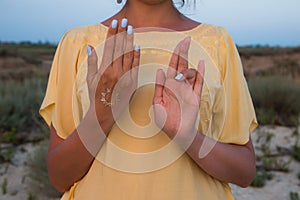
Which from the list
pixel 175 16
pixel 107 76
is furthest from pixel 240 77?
pixel 107 76

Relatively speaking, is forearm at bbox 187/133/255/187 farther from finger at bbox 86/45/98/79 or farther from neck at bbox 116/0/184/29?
neck at bbox 116/0/184/29

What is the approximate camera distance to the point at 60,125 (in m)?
1.23

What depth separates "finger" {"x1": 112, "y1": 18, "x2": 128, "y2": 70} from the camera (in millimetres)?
1009

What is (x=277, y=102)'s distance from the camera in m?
8.10

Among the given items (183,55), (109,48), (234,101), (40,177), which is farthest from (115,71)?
(40,177)

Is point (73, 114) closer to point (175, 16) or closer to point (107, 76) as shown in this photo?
point (107, 76)

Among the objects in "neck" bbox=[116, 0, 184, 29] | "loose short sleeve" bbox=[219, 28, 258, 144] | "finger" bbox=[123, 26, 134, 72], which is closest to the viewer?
"finger" bbox=[123, 26, 134, 72]

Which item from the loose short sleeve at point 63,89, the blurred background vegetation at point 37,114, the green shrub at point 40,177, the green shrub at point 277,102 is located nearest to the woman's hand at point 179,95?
the loose short sleeve at point 63,89

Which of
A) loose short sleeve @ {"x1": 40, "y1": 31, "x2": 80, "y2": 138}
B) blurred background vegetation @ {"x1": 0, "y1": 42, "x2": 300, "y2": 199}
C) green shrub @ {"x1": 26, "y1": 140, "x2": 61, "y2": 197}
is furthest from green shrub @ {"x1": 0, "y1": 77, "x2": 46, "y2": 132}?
loose short sleeve @ {"x1": 40, "y1": 31, "x2": 80, "y2": 138}

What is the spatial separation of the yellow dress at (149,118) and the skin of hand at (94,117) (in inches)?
1.2

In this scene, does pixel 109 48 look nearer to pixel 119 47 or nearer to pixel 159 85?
pixel 119 47

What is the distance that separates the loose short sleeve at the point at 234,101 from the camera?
3.97 ft

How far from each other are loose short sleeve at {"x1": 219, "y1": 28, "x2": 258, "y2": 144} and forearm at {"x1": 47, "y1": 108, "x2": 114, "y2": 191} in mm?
312

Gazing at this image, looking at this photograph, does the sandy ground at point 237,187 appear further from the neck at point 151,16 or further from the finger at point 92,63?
the finger at point 92,63
